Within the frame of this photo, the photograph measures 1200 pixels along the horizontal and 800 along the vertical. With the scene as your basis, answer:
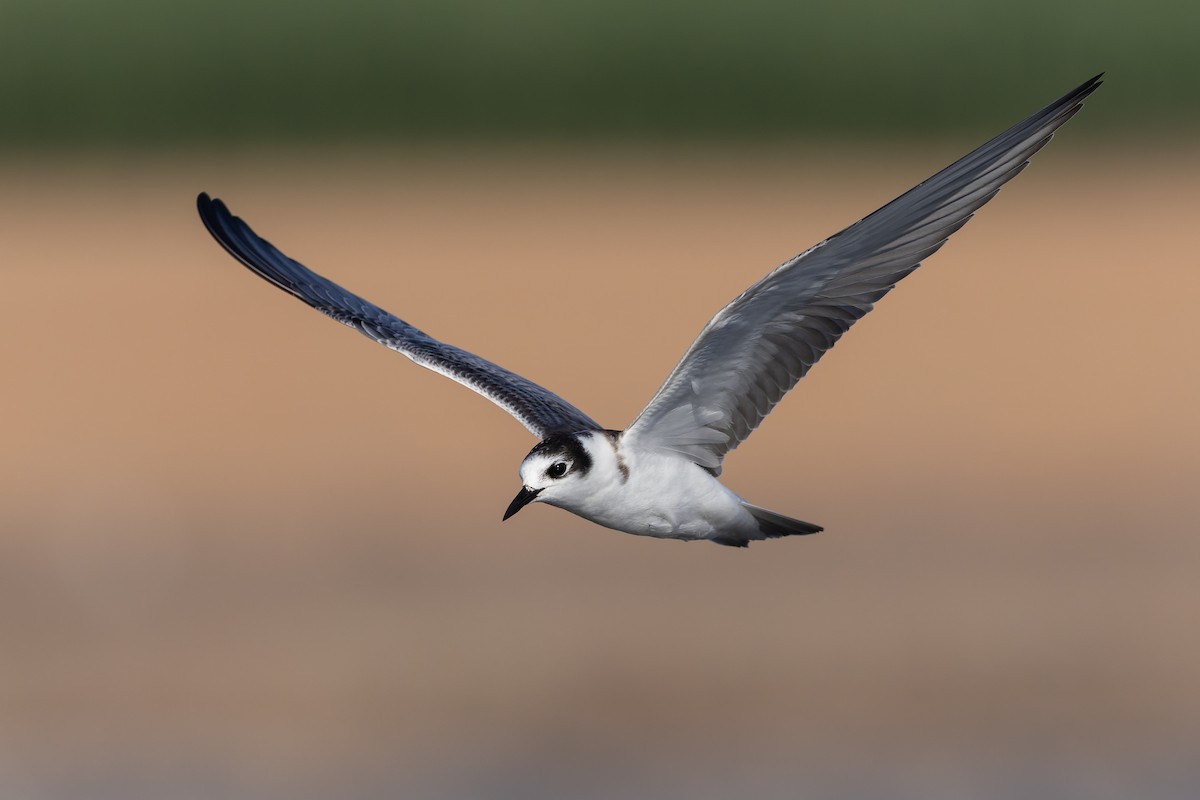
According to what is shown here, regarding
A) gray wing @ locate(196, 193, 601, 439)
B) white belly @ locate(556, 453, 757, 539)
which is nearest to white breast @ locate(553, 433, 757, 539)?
white belly @ locate(556, 453, 757, 539)

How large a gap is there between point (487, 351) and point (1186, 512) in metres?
5.58

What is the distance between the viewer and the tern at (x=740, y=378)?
7.58 m

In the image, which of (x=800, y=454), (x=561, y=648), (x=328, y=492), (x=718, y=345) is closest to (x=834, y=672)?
(x=561, y=648)

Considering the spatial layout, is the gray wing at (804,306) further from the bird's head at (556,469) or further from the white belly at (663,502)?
the bird's head at (556,469)

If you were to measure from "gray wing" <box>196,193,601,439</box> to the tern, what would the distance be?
3 cm

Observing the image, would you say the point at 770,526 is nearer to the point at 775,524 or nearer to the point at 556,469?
the point at 775,524

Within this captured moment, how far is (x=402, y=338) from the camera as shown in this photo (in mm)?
9328

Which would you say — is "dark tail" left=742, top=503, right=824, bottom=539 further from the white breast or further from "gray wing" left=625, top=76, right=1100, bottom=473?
"gray wing" left=625, top=76, right=1100, bottom=473

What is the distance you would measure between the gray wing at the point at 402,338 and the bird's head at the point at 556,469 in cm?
37

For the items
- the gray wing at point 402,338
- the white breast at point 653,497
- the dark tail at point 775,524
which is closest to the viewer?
the white breast at point 653,497

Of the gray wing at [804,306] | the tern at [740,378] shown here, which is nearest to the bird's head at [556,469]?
the tern at [740,378]

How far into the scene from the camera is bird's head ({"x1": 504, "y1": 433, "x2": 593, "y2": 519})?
305 inches

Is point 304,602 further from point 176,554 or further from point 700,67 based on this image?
point 700,67

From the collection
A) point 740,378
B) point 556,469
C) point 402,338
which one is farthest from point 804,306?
point 402,338
